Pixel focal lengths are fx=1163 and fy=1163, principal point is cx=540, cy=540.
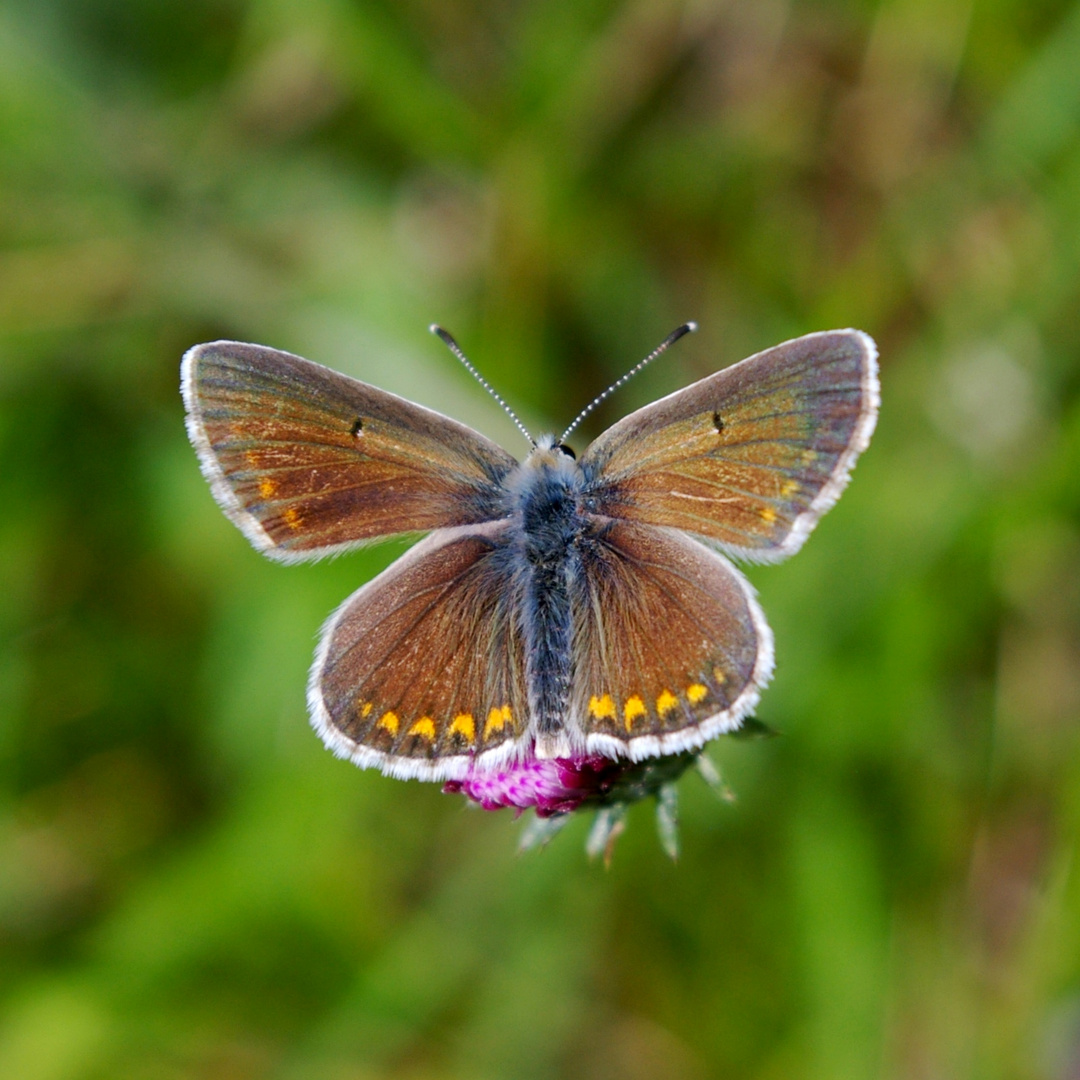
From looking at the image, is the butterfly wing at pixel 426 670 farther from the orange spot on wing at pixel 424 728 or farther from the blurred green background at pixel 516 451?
the blurred green background at pixel 516 451

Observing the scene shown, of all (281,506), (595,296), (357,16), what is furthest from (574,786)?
(357,16)

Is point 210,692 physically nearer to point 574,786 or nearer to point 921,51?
point 574,786

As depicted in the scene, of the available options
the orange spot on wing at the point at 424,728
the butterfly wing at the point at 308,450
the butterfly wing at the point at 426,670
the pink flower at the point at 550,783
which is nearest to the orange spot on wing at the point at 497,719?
the butterfly wing at the point at 426,670

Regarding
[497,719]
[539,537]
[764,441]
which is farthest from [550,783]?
[764,441]

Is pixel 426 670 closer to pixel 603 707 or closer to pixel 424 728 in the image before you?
pixel 424 728

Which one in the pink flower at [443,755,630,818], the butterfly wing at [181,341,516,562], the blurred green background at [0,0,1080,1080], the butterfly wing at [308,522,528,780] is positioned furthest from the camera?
the blurred green background at [0,0,1080,1080]

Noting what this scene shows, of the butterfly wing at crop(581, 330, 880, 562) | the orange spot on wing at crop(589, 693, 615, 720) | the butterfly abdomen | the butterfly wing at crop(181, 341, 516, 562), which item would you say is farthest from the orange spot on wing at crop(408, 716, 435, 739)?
the butterfly wing at crop(581, 330, 880, 562)

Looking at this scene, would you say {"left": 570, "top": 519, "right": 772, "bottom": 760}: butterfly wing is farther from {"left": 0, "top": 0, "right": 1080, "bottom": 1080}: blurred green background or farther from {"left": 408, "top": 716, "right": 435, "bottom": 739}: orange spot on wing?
{"left": 0, "top": 0, "right": 1080, "bottom": 1080}: blurred green background
